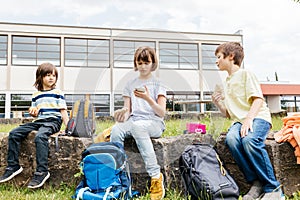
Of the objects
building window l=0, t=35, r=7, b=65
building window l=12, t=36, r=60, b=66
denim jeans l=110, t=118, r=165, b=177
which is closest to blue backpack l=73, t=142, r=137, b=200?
denim jeans l=110, t=118, r=165, b=177

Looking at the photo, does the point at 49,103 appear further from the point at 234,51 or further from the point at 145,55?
the point at 234,51

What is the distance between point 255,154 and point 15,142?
2.00 meters

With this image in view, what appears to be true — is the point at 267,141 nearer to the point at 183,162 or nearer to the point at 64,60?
the point at 183,162

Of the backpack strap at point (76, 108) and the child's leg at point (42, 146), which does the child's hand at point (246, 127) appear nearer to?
the backpack strap at point (76, 108)

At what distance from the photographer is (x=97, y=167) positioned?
2293 mm

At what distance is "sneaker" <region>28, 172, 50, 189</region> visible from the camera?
8.36 ft

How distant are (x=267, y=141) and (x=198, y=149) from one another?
0.58 m

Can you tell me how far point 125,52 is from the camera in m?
2.75

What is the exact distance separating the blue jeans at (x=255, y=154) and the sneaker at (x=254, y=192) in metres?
0.03

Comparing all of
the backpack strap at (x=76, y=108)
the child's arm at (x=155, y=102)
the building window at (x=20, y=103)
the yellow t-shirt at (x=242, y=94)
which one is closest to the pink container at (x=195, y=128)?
the yellow t-shirt at (x=242, y=94)

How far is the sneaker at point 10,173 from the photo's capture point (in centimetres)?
266

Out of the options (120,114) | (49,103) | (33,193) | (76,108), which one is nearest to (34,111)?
(49,103)

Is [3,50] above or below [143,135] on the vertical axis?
above

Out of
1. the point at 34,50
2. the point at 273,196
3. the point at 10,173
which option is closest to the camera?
the point at 273,196
